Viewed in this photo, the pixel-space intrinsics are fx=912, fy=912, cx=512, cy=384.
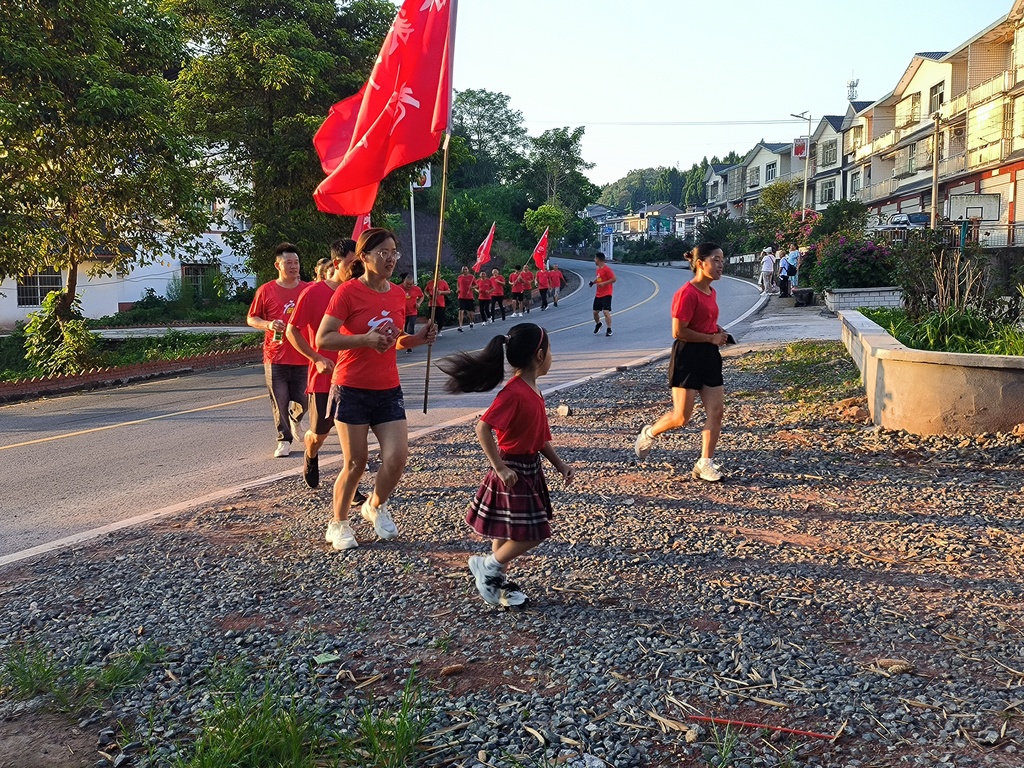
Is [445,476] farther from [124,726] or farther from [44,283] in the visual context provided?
[44,283]

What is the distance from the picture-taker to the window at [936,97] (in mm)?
47388

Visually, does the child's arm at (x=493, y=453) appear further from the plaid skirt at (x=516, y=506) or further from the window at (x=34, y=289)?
the window at (x=34, y=289)

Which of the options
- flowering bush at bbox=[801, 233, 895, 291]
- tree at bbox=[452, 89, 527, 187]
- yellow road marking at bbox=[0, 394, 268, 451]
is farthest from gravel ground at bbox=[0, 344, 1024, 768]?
tree at bbox=[452, 89, 527, 187]

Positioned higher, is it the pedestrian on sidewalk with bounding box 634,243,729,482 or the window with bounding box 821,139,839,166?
the window with bounding box 821,139,839,166

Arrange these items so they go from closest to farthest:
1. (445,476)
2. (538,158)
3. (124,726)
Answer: (124,726) → (445,476) → (538,158)

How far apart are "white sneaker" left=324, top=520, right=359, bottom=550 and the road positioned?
1.86m

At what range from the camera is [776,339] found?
1625 centimetres

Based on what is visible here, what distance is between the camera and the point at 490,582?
4398mm

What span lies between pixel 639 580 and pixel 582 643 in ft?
2.81

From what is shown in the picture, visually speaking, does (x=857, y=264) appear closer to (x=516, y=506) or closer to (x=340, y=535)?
(x=340, y=535)

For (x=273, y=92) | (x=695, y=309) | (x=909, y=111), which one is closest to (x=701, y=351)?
(x=695, y=309)

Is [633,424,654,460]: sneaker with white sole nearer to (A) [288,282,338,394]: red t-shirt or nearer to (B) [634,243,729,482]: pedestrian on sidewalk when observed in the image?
(B) [634,243,729,482]: pedestrian on sidewalk


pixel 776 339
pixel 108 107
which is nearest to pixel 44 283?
pixel 108 107

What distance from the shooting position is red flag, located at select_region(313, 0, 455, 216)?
661cm
